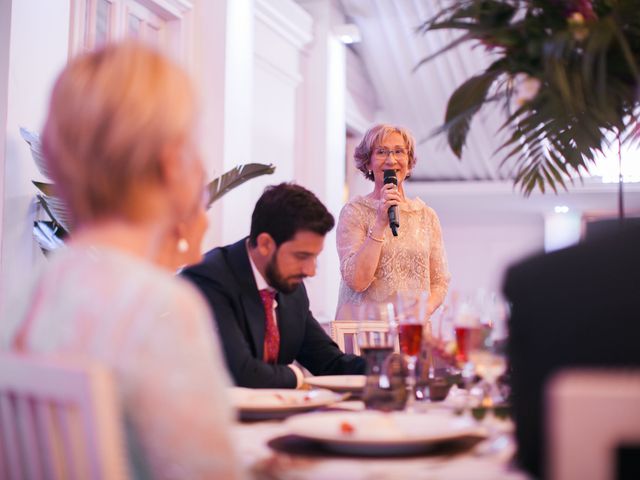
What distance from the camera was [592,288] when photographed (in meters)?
1.14

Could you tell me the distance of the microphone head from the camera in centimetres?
355

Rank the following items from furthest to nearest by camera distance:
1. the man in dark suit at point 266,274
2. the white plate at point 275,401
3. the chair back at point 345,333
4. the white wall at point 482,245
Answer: the white wall at point 482,245, the chair back at point 345,333, the man in dark suit at point 266,274, the white plate at point 275,401

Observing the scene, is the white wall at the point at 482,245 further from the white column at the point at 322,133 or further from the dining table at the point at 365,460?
the dining table at the point at 365,460

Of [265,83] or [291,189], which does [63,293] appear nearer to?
[291,189]

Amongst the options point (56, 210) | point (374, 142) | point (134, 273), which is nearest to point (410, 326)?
point (134, 273)

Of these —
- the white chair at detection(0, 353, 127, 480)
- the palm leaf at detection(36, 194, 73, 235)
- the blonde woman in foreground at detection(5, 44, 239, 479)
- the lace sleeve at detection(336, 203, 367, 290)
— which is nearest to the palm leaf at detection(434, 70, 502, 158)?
the blonde woman in foreground at detection(5, 44, 239, 479)

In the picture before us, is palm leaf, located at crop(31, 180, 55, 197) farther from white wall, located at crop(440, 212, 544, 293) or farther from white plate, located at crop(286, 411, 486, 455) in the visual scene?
white wall, located at crop(440, 212, 544, 293)

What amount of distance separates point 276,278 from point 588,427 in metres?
1.63

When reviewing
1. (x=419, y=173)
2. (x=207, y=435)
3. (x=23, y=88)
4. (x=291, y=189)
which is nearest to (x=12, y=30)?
(x=23, y=88)

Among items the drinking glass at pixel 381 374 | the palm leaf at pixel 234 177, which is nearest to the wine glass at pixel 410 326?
the drinking glass at pixel 381 374

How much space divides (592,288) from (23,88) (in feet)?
10.4

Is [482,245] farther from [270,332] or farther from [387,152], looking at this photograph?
[270,332]

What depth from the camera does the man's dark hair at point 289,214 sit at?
7.81ft

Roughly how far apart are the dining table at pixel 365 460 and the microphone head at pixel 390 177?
207 cm
